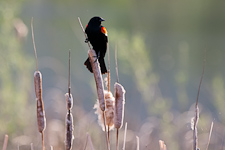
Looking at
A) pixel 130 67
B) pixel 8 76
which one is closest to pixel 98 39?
A: pixel 8 76

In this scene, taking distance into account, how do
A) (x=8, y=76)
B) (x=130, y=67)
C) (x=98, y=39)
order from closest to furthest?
(x=98, y=39) → (x=8, y=76) → (x=130, y=67)

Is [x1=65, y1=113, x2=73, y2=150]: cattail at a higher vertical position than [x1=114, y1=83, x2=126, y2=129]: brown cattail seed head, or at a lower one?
lower

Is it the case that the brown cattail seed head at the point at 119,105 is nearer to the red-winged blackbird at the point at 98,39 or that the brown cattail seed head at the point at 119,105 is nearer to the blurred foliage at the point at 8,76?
the red-winged blackbird at the point at 98,39

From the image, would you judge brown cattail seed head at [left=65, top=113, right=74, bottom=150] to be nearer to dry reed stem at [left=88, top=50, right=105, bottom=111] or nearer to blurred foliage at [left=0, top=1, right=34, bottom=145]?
dry reed stem at [left=88, top=50, right=105, bottom=111]

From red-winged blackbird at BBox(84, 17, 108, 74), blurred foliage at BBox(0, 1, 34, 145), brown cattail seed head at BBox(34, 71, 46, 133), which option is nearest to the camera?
brown cattail seed head at BBox(34, 71, 46, 133)

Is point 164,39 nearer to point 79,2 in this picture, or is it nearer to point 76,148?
point 79,2

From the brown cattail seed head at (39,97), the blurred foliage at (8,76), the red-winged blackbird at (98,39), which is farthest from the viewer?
the blurred foliage at (8,76)

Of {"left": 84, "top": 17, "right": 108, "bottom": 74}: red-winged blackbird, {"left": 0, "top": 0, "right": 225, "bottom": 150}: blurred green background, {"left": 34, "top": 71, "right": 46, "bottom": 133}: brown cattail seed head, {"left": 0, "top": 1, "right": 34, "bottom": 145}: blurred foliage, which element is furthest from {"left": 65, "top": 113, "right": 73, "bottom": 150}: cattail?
{"left": 0, "top": 1, "right": 34, "bottom": 145}: blurred foliage

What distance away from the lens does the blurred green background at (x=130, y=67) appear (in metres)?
3.01

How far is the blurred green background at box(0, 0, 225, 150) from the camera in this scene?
9.88 ft

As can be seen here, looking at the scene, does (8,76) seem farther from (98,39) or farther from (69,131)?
(69,131)

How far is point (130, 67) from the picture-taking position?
155 inches

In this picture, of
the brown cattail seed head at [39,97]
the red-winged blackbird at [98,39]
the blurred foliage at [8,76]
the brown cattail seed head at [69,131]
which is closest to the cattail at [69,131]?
the brown cattail seed head at [69,131]

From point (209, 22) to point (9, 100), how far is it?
956cm
